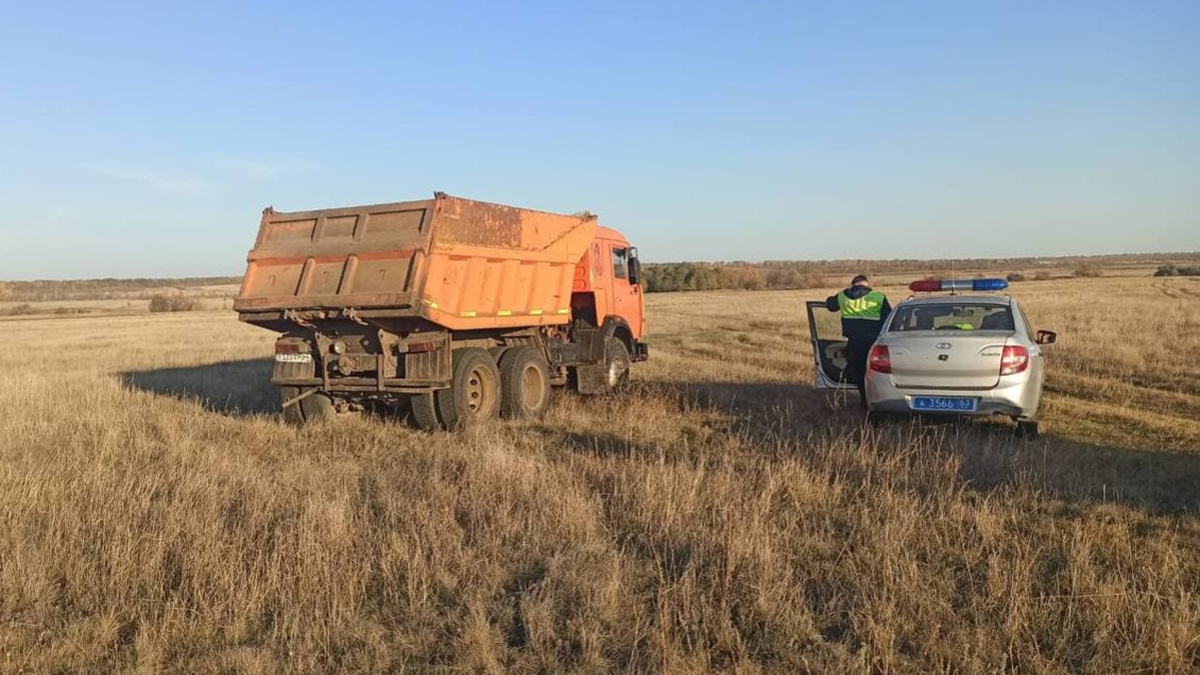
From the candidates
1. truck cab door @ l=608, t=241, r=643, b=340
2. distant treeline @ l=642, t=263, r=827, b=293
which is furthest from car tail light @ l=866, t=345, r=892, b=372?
distant treeline @ l=642, t=263, r=827, b=293

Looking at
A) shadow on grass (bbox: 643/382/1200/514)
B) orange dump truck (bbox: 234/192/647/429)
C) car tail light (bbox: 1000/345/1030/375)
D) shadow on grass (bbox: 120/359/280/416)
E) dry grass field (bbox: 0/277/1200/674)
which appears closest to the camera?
dry grass field (bbox: 0/277/1200/674)

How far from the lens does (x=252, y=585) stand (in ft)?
14.4

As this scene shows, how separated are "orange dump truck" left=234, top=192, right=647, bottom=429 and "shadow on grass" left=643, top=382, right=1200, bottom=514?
2.04 m

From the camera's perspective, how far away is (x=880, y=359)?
28.1 ft

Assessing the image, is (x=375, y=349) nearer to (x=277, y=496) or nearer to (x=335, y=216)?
(x=335, y=216)

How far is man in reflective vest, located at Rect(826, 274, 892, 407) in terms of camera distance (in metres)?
10.1

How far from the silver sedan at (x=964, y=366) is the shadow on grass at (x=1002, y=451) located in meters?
0.31

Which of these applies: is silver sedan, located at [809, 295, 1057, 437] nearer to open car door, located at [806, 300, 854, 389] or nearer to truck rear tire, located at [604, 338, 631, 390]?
open car door, located at [806, 300, 854, 389]

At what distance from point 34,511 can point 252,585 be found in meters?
2.38

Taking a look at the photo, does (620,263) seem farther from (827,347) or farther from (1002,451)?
(1002,451)

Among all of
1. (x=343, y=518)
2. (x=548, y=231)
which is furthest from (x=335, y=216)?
(x=343, y=518)

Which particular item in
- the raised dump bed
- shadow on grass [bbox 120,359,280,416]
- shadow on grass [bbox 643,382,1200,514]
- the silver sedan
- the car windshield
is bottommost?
shadow on grass [bbox 643,382,1200,514]

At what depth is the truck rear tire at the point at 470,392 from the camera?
9.55m

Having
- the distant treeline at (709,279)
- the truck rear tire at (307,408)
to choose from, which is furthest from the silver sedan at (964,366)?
the distant treeline at (709,279)
